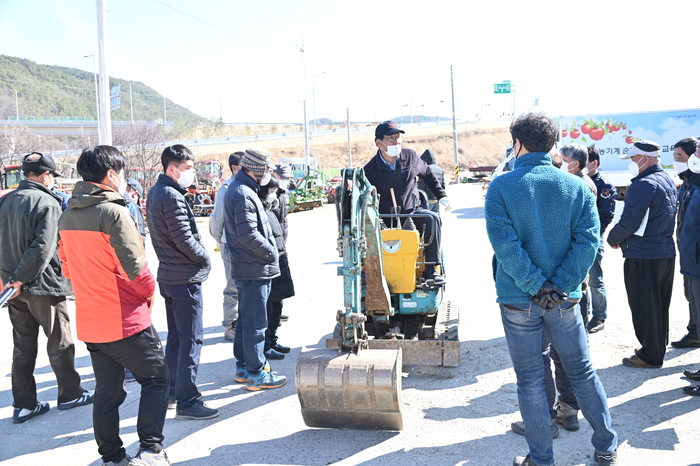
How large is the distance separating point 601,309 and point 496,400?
249 centimetres

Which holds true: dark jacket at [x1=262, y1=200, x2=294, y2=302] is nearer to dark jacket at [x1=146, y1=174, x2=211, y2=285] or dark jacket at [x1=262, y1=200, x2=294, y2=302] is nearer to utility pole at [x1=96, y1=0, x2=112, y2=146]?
dark jacket at [x1=146, y1=174, x2=211, y2=285]

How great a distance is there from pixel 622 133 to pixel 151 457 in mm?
18596

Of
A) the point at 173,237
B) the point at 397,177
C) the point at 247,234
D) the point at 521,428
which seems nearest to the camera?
the point at 521,428

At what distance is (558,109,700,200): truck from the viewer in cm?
1803

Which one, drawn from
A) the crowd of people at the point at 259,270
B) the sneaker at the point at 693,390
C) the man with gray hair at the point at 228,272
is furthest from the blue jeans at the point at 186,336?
the sneaker at the point at 693,390

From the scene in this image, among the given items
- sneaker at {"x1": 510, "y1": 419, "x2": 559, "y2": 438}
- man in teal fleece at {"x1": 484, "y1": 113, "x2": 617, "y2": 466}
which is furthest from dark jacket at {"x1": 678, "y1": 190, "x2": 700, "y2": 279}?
man in teal fleece at {"x1": 484, "y1": 113, "x2": 617, "y2": 466}

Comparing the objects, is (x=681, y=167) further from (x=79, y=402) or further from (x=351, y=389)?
(x=79, y=402)

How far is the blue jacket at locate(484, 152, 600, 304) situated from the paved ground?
1.32 metres

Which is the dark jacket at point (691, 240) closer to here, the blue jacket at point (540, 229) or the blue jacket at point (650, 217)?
the blue jacket at point (650, 217)

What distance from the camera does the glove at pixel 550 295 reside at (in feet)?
10.2

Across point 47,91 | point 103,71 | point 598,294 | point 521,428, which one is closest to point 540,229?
point 521,428

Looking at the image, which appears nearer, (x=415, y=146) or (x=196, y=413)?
(x=196, y=413)

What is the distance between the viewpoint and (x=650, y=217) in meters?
5.17

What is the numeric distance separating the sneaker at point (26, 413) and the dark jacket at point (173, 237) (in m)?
1.51
